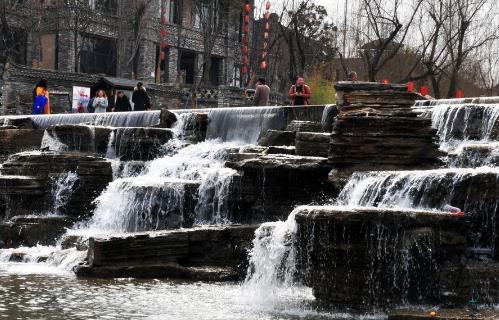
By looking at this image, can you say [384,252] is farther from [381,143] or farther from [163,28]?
[163,28]

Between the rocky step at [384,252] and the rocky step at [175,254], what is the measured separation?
3.00 metres

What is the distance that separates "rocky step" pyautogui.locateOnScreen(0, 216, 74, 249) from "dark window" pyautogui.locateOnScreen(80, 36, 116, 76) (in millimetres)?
28923

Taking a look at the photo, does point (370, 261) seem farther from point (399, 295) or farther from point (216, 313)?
point (216, 313)

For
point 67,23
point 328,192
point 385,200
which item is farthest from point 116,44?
point 385,200

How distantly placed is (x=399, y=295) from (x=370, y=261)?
1.83ft

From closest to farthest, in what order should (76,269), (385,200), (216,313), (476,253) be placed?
(216,313), (476,253), (385,200), (76,269)

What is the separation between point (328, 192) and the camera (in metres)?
15.2

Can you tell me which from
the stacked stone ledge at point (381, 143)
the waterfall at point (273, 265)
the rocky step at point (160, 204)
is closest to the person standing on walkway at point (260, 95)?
the rocky step at point (160, 204)

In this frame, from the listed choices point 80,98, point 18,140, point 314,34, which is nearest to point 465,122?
point 18,140

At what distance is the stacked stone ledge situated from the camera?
44.7 feet

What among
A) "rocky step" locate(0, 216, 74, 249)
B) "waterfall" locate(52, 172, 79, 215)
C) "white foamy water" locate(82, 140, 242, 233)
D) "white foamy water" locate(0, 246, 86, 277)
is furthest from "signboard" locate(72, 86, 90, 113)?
"white foamy water" locate(0, 246, 86, 277)

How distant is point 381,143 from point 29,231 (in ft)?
25.7

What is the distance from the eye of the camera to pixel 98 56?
4644 centimetres

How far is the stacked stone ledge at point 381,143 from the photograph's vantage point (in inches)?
536
